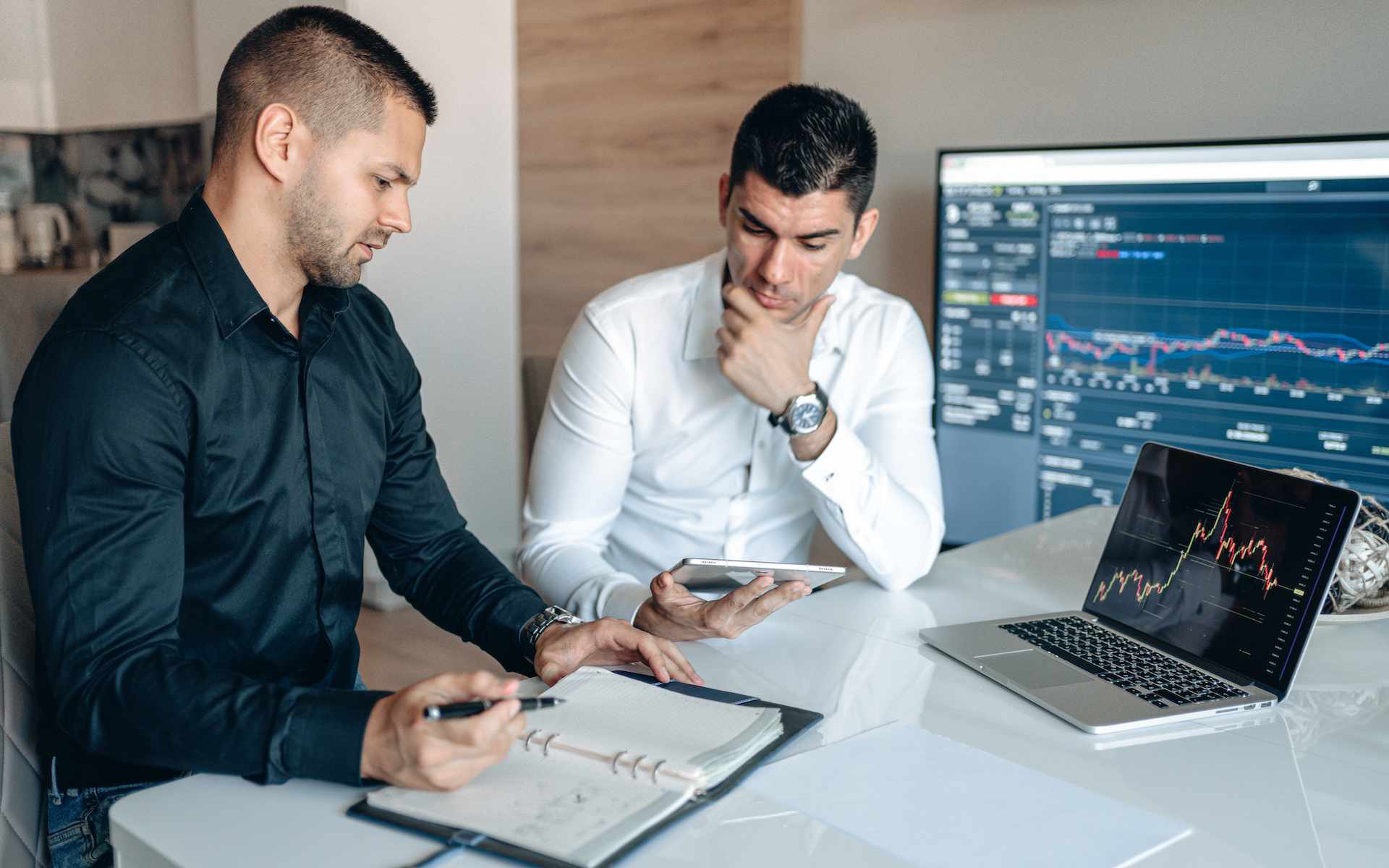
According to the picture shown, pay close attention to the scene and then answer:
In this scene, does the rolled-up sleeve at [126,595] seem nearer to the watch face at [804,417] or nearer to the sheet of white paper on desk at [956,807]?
the sheet of white paper on desk at [956,807]

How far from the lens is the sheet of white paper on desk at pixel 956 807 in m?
0.86

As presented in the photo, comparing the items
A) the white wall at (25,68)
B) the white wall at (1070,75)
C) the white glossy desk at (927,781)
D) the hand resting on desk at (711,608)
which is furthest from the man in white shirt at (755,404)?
the white wall at (25,68)

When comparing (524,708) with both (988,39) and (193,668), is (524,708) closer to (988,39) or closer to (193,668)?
(193,668)

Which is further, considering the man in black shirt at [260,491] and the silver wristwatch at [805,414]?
the silver wristwatch at [805,414]

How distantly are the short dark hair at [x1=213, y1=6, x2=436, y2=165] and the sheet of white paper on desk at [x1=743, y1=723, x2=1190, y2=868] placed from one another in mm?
834

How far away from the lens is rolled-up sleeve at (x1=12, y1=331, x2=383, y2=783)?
942 mm

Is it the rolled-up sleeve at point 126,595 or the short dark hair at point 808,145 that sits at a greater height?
the short dark hair at point 808,145

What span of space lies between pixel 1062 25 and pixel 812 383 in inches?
47.7

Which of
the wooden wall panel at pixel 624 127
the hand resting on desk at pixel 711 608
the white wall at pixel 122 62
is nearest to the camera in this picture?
the hand resting on desk at pixel 711 608

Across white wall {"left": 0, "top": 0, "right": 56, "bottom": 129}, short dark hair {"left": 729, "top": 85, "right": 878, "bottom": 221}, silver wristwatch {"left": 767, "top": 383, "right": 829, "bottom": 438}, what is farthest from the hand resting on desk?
white wall {"left": 0, "top": 0, "right": 56, "bottom": 129}

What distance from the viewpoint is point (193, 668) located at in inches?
39.2

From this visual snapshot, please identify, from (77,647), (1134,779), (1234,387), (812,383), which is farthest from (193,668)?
(1234,387)

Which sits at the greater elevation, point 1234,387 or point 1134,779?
point 1234,387

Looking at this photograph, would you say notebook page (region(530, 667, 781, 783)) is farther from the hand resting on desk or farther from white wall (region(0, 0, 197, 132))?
white wall (region(0, 0, 197, 132))
